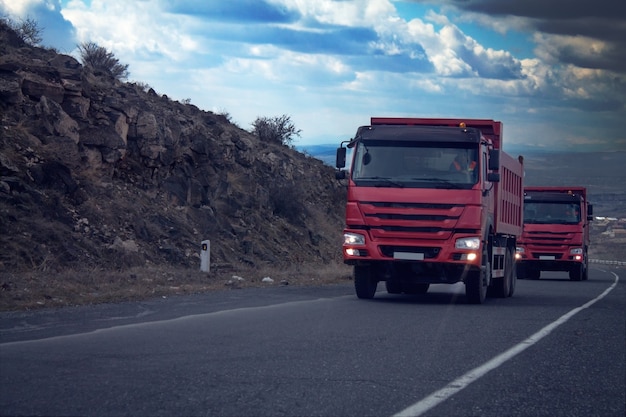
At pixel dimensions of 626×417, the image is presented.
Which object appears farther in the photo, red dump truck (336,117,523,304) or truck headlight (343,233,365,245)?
truck headlight (343,233,365,245)

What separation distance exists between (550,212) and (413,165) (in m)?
18.2

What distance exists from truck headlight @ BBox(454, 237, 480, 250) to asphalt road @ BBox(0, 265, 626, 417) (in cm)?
163

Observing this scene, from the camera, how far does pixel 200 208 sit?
93.9ft

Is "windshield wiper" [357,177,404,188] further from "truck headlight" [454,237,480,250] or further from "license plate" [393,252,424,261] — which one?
"truck headlight" [454,237,480,250]

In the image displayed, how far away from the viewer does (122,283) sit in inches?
706

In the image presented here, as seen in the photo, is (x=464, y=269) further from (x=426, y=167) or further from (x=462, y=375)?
(x=462, y=375)

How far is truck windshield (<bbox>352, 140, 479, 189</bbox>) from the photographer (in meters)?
16.2

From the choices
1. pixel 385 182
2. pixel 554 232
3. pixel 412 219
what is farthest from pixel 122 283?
pixel 554 232

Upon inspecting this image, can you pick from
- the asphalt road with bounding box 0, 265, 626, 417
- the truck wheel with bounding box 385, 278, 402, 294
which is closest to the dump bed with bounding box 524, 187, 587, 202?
the truck wheel with bounding box 385, 278, 402, 294

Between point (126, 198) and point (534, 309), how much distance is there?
523 inches

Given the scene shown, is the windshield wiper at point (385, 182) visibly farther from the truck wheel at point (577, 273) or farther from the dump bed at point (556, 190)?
the truck wheel at point (577, 273)

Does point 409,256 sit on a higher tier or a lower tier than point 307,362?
higher

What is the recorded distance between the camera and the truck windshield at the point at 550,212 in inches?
1299

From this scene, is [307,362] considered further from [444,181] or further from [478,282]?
[478,282]
